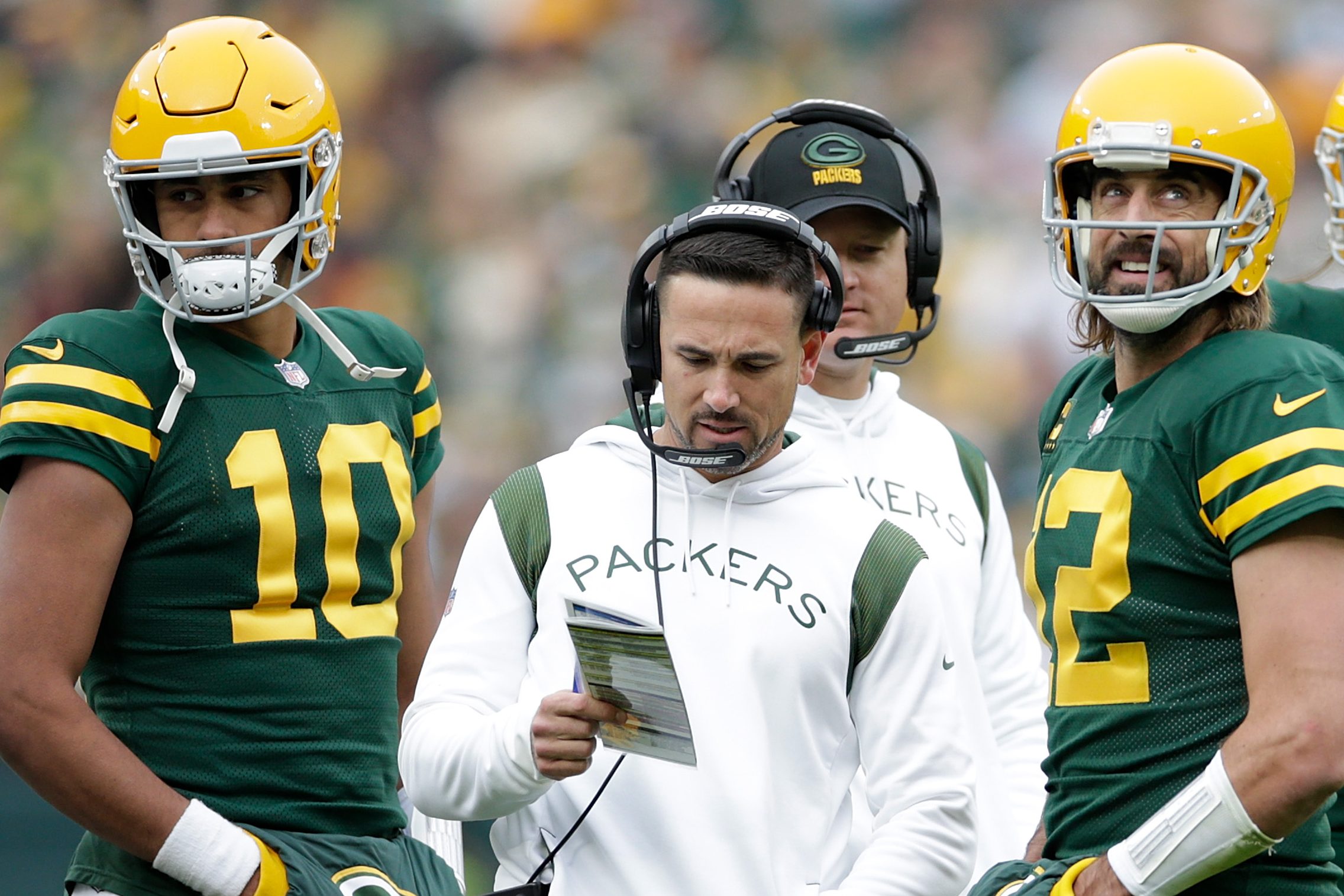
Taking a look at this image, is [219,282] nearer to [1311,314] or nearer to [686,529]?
[686,529]

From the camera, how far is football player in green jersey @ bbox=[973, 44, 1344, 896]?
7.26ft

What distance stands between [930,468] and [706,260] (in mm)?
1204

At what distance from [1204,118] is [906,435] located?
124 centimetres

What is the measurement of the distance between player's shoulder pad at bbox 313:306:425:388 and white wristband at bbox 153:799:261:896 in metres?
0.90

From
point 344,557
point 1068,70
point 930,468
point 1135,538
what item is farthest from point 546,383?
point 1135,538

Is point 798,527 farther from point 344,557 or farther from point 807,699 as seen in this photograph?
point 344,557

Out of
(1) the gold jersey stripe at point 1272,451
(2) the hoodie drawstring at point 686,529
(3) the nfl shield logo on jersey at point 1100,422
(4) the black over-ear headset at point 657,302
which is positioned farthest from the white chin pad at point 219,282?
(1) the gold jersey stripe at point 1272,451

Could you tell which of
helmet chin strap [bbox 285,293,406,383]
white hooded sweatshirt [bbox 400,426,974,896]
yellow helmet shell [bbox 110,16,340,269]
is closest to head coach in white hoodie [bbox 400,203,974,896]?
white hooded sweatshirt [bbox 400,426,974,896]

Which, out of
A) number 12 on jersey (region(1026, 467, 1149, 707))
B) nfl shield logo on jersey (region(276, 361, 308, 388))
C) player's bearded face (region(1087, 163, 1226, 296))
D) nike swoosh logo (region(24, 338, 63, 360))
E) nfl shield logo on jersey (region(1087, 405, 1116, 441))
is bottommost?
number 12 on jersey (region(1026, 467, 1149, 707))

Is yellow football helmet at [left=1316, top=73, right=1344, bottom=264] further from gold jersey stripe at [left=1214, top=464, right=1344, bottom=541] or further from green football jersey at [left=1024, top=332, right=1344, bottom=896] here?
gold jersey stripe at [left=1214, top=464, right=1344, bottom=541]

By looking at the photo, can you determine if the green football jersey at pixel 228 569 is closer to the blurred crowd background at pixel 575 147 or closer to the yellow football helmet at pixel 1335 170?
the yellow football helmet at pixel 1335 170

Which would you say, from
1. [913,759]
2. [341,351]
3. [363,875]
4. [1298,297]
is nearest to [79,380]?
[341,351]

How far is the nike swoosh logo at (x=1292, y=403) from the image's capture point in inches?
90.4

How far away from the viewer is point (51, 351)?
2.56 m
